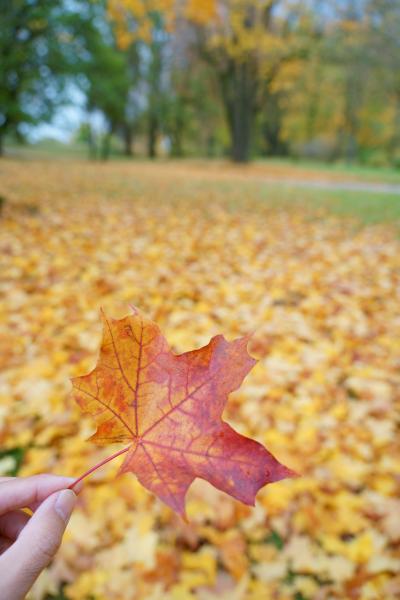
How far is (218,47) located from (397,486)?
819 inches

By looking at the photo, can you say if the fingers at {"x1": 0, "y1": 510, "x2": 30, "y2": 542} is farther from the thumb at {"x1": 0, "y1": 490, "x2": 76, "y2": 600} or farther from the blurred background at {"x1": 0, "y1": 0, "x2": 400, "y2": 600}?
the blurred background at {"x1": 0, "y1": 0, "x2": 400, "y2": 600}

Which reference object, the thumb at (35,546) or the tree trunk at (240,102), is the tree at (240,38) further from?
the thumb at (35,546)

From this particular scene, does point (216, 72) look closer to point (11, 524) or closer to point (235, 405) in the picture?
point (235, 405)

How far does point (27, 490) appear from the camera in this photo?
3.02 ft

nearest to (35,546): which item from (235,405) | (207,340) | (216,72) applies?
(235,405)

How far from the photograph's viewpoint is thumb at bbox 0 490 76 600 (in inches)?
29.2

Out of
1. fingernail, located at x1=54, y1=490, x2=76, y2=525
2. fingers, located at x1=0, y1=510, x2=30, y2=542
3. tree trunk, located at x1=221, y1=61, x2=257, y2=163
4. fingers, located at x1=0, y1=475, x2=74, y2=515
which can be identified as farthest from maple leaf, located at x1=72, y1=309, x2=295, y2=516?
tree trunk, located at x1=221, y1=61, x2=257, y2=163

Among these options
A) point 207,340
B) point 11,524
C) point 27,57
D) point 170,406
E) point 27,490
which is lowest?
point 207,340

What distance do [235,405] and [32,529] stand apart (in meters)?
1.80

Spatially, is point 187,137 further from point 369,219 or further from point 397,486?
point 397,486

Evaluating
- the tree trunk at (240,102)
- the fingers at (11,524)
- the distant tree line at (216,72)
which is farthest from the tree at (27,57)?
the tree trunk at (240,102)

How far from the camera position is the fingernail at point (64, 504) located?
0.81m

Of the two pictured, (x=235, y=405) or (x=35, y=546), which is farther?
(x=235, y=405)

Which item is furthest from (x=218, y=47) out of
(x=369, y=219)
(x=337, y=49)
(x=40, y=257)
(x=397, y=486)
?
(x=397, y=486)
